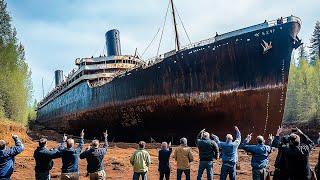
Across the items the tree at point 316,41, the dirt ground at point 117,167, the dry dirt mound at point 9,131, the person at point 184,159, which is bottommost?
the dirt ground at point 117,167

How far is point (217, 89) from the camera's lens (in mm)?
20938

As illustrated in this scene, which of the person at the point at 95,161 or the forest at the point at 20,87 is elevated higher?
the forest at the point at 20,87

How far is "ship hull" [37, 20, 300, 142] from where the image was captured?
20.3m

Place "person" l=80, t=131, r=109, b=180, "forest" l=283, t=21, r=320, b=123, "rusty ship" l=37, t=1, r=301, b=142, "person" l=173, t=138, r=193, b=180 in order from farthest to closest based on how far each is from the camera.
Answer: "forest" l=283, t=21, r=320, b=123 → "rusty ship" l=37, t=1, r=301, b=142 → "person" l=173, t=138, r=193, b=180 → "person" l=80, t=131, r=109, b=180

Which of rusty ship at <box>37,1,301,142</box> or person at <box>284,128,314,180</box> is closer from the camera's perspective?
person at <box>284,128,314,180</box>

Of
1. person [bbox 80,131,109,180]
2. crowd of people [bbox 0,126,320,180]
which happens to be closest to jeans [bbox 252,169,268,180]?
crowd of people [bbox 0,126,320,180]

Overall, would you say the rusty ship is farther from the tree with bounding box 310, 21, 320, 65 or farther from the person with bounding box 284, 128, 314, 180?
the tree with bounding box 310, 21, 320, 65

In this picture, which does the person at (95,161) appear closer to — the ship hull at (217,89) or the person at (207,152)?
the person at (207,152)

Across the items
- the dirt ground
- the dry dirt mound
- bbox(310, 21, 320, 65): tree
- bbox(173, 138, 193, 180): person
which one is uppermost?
bbox(310, 21, 320, 65): tree

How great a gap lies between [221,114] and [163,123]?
3.82 metres

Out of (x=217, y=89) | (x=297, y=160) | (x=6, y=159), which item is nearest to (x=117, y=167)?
(x=6, y=159)

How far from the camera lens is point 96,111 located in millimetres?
30125

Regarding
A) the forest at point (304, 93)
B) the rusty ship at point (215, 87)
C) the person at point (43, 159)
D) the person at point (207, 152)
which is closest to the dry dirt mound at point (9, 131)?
the rusty ship at point (215, 87)

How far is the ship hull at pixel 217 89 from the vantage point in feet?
66.6
